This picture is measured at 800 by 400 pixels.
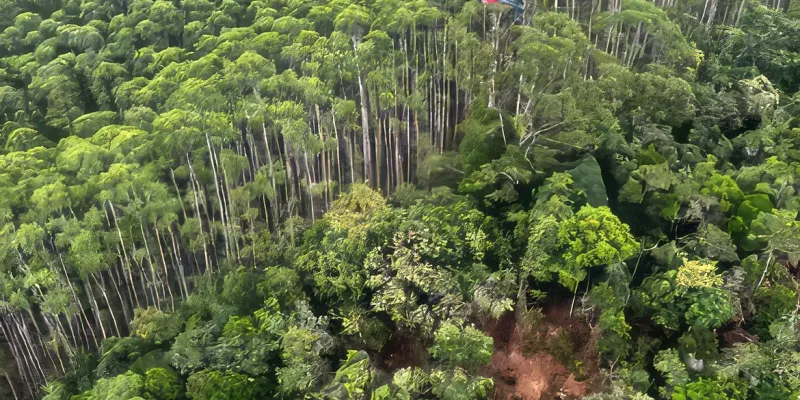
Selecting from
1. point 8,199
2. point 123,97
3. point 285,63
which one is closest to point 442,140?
point 285,63

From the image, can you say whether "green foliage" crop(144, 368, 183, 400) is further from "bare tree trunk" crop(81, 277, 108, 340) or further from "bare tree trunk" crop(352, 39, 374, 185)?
"bare tree trunk" crop(352, 39, 374, 185)

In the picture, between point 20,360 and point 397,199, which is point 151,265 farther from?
point 397,199

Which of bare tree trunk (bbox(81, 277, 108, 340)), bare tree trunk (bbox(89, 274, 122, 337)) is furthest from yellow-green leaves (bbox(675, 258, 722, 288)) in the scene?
bare tree trunk (bbox(81, 277, 108, 340))

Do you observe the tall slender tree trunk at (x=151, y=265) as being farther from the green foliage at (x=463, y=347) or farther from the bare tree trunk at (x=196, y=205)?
the green foliage at (x=463, y=347)

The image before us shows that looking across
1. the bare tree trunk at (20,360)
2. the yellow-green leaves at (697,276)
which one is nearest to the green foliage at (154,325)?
the bare tree trunk at (20,360)

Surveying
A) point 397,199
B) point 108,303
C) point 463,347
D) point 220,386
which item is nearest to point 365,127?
point 397,199
